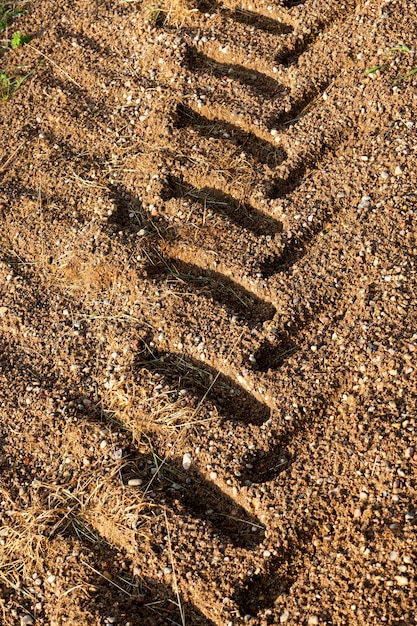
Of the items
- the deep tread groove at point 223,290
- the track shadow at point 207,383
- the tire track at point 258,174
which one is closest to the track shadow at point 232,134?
the tire track at point 258,174

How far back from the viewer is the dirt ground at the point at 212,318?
300cm

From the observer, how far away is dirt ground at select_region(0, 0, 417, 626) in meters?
3.00

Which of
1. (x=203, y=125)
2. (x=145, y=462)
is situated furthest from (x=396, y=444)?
(x=203, y=125)

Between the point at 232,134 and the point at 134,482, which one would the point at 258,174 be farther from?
the point at 134,482

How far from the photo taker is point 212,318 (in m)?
3.59

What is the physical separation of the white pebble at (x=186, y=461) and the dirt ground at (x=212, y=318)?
2cm

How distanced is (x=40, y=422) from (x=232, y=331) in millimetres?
889

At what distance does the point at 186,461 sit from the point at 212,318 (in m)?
0.64

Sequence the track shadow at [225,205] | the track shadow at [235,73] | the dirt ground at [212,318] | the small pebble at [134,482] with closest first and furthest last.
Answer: the dirt ground at [212,318] → the small pebble at [134,482] → the track shadow at [225,205] → the track shadow at [235,73]

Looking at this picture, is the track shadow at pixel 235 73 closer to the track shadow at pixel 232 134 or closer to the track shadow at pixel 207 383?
the track shadow at pixel 232 134

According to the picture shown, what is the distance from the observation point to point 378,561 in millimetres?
2834

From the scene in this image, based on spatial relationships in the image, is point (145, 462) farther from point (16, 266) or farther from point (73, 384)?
point (16, 266)

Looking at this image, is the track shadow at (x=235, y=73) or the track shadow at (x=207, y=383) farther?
the track shadow at (x=235, y=73)

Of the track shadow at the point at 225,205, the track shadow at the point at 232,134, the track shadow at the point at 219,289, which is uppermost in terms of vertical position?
the track shadow at the point at 232,134
